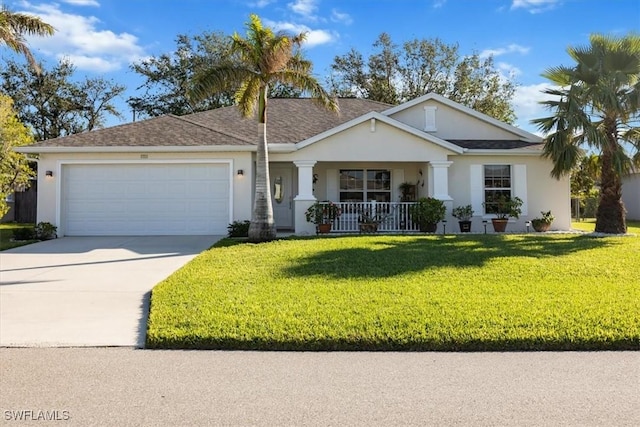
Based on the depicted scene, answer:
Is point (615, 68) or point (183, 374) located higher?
point (615, 68)

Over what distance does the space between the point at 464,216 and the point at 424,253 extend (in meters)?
5.76

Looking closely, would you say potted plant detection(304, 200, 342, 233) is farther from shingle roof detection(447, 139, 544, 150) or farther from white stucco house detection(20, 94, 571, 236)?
shingle roof detection(447, 139, 544, 150)

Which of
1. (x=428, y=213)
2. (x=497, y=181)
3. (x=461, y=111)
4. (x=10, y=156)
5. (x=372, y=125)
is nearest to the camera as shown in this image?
(x=428, y=213)

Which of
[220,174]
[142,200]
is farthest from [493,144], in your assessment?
[142,200]

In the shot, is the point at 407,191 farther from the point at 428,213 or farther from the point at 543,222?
the point at 543,222

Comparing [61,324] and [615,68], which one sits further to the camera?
[615,68]

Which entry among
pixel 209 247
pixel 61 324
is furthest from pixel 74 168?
pixel 61 324

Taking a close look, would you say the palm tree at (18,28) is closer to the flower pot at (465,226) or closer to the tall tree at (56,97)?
the flower pot at (465,226)

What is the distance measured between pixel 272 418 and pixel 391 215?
12.3 metres

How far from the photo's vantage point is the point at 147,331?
209 inches

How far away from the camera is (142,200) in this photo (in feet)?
48.6

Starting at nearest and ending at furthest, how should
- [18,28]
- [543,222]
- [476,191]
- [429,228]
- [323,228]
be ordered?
[18,28]
[323,228]
[429,228]
[543,222]
[476,191]

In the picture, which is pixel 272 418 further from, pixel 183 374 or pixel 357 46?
pixel 357 46

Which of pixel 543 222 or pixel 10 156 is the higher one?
pixel 10 156
